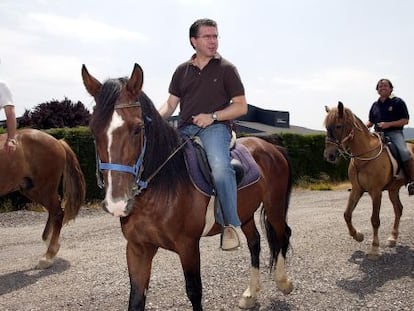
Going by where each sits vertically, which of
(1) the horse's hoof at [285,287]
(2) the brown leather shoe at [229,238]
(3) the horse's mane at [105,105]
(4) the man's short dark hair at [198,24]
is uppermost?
(4) the man's short dark hair at [198,24]

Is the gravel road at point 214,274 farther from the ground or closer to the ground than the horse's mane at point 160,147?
closer to the ground

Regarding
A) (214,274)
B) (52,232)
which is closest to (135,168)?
(214,274)

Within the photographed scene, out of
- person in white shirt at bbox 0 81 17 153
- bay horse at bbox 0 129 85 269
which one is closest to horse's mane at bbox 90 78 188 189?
person in white shirt at bbox 0 81 17 153

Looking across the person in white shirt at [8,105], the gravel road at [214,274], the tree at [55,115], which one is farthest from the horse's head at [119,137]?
the tree at [55,115]

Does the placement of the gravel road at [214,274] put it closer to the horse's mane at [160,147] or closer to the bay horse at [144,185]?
the bay horse at [144,185]

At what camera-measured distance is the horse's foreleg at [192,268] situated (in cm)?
375

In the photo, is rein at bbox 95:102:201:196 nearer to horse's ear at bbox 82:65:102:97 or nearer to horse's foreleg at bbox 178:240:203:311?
horse's ear at bbox 82:65:102:97

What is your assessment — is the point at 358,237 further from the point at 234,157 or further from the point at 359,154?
the point at 234,157

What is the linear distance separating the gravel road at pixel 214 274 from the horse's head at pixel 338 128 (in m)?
1.60

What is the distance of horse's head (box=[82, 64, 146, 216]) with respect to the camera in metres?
3.03

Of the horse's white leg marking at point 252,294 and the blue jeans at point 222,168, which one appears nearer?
the blue jeans at point 222,168

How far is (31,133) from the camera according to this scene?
7.38 metres

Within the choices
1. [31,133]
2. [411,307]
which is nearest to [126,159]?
[411,307]

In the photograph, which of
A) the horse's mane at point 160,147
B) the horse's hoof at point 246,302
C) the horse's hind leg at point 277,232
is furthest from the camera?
the horse's hind leg at point 277,232
